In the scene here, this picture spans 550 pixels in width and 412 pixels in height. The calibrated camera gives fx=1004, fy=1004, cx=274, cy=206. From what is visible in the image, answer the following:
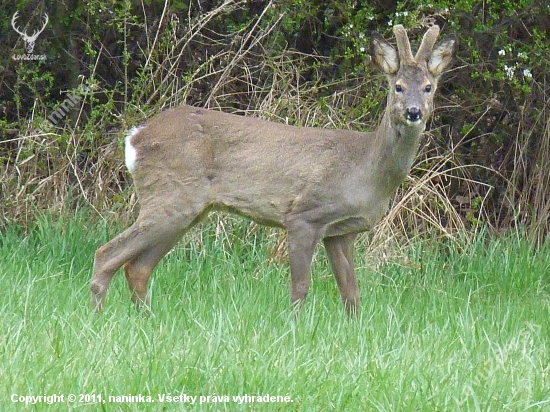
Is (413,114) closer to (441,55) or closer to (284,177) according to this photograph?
(441,55)

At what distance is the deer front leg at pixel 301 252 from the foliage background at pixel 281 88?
5.49ft

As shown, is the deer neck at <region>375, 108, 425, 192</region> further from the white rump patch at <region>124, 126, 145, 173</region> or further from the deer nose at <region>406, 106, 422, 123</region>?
the white rump patch at <region>124, 126, 145, 173</region>

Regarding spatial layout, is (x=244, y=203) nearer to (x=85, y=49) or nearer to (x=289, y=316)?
(x=289, y=316)

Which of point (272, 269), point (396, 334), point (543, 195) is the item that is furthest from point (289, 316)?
point (543, 195)

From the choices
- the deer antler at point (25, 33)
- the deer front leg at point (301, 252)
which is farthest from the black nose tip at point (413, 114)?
the deer antler at point (25, 33)

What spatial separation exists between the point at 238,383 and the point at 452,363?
93cm

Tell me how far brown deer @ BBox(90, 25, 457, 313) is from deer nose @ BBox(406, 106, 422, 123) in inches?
5.1

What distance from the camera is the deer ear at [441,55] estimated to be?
18.1 ft

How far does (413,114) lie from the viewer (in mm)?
5199

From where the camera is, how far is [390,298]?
19.0ft

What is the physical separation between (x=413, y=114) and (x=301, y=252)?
982 mm

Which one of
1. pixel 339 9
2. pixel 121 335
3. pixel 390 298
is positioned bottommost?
pixel 390 298

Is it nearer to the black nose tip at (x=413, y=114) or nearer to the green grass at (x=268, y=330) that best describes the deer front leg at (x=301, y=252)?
the green grass at (x=268, y=330)

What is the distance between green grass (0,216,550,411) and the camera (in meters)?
3.45
